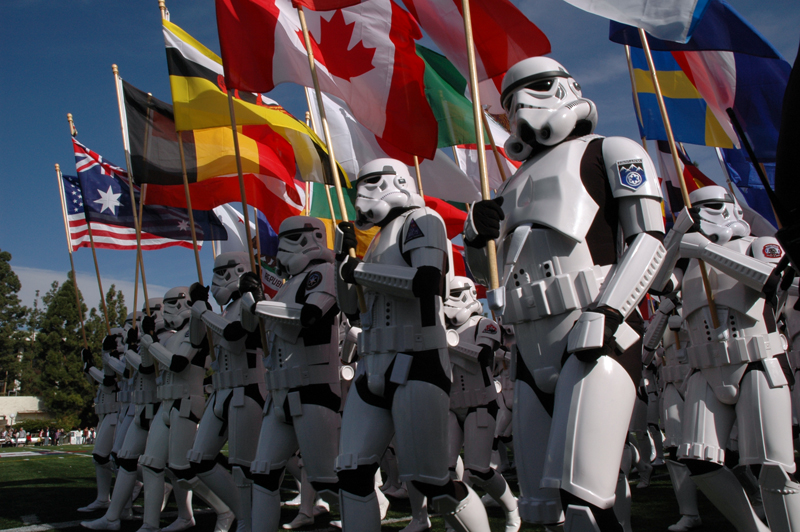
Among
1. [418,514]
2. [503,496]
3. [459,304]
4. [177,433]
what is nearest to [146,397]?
[177,433]

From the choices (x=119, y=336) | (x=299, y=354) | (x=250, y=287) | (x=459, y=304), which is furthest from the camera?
(x=119, y=336)

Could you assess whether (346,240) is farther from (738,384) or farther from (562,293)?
(738,384)

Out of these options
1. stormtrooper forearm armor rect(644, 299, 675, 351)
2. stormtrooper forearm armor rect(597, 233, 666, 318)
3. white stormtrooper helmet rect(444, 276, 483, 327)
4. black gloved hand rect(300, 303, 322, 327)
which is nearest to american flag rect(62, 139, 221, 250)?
white stormtrooper helmet rect(444, 276, 483, 327)

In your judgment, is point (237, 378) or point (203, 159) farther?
point (203, 159)

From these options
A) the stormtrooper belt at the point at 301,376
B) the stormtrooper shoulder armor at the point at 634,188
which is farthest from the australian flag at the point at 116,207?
the stormtrooper shoulder armor at the point at 634,188

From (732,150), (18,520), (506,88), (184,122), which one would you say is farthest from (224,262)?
(732,150)

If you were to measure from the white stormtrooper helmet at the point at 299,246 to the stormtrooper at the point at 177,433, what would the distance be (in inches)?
92.7

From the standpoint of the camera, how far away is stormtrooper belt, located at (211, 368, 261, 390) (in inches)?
271

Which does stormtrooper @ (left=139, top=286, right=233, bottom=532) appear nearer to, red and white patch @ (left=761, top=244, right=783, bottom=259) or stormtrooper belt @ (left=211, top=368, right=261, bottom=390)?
stormtrooper belt @ (left=211, top=368, right=261, bottom=390)

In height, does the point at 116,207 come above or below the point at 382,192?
above

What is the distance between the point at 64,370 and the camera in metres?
45.8

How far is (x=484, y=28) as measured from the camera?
20.3 ft

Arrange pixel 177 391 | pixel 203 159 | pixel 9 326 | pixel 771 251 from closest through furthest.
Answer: pixel 771 251 < pixel 177 391 < pixel 203 159 < pixel 9 326

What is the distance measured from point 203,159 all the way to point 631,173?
23.8ft
